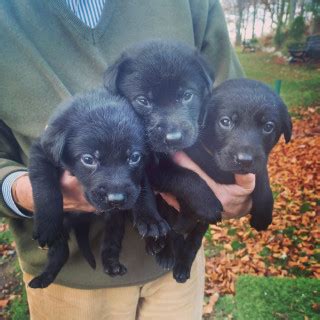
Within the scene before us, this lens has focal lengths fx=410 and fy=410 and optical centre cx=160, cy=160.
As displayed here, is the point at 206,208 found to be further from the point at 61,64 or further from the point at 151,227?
the point at 61,64

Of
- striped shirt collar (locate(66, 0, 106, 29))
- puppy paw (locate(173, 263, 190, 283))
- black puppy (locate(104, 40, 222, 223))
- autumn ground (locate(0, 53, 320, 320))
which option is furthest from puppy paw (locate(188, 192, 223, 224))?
autumn ground (locate(0, 53, 320, 320))

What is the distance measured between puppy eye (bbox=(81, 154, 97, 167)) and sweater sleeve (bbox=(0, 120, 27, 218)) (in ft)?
1.43

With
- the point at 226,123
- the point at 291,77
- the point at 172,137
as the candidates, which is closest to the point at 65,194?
the point at 172,137

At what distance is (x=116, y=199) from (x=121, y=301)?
0.87 meters

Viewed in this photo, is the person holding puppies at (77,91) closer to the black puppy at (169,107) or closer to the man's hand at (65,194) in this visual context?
the man's hand at (65,194)

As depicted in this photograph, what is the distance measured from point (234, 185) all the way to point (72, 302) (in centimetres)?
109

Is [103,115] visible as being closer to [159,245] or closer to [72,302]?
[159,245]

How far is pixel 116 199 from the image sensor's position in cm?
167

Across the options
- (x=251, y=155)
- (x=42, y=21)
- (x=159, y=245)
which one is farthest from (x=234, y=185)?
→ (x=42, y=21)

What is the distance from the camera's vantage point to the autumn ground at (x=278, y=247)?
432 cm

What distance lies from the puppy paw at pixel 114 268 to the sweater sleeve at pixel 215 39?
120 cm

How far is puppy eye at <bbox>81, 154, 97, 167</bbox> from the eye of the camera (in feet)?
5.90

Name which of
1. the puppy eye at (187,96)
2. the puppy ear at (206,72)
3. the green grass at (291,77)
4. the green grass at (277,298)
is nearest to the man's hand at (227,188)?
the puppy eye at (187,96)

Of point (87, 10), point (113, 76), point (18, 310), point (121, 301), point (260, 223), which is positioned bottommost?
point (18, 310)
